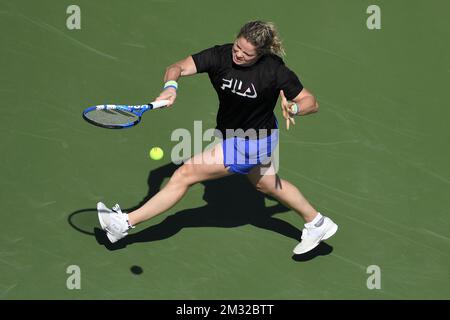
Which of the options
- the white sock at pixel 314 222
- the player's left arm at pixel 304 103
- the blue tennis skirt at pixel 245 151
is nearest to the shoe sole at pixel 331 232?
the white sock at pixel 314 222

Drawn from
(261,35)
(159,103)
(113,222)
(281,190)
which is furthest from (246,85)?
(113,222)

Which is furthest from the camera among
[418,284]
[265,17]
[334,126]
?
[265,17]

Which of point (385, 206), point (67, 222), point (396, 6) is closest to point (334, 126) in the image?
point (385, 206)

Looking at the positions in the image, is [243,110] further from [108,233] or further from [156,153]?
[108,233]

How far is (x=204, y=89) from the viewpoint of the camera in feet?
35.2

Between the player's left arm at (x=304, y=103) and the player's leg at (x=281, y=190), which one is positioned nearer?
the player's left arm at (x=304, y=103)

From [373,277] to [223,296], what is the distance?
1.39 m

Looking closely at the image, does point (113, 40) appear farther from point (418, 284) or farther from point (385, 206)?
point (418, 284)

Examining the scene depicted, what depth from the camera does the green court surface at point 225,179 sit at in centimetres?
911

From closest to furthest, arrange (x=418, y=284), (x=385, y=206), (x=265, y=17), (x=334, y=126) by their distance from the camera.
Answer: (x=418, y=284) → (x=385, y=206) → (x=334, y=126) → (x=265, y=17)

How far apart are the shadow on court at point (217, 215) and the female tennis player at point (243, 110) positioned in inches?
16.6

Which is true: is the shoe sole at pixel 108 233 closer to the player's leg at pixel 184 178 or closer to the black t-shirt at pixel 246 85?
the player's leg at pixel 184 178

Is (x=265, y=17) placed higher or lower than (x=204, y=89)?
higher

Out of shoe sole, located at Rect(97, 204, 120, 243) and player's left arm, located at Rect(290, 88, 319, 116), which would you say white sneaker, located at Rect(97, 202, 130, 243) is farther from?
player's left arm, located at Rect(290, 88, 319, 116)
